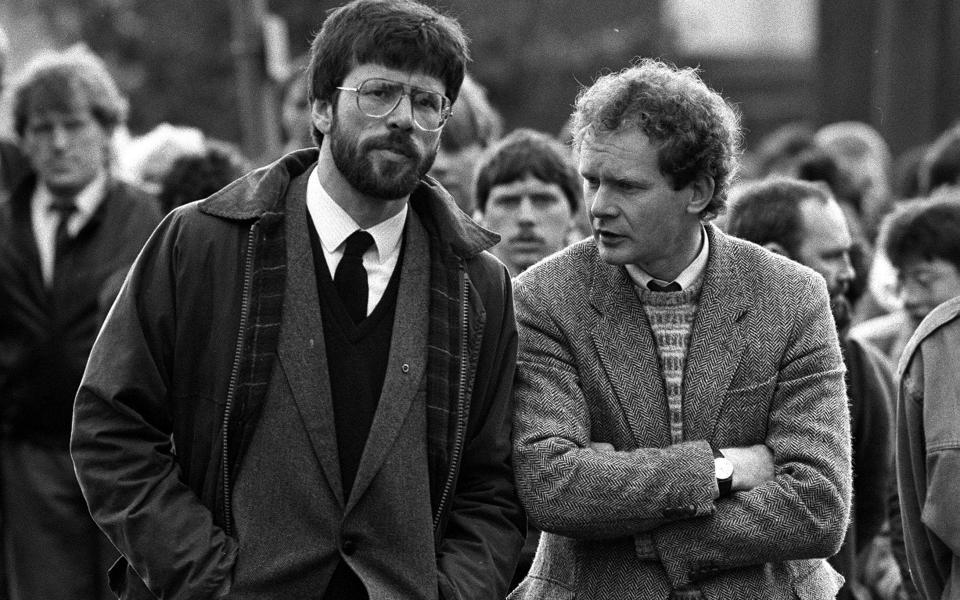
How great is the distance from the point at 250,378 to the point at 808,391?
146 cm

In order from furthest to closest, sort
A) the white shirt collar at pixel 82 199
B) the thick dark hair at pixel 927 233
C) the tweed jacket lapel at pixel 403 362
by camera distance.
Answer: the white shirt collar at pixel 82 199, the thick dark hair at pixel 927 233, the tweed jacket lapel at pixel 403 362

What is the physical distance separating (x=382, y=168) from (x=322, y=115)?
0.28 m

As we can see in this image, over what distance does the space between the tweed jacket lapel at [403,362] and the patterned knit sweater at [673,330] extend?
62 centimetres

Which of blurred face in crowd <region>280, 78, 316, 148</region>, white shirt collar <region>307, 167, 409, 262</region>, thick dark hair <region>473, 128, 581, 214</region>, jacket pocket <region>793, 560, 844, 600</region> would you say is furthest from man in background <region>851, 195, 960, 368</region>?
blurred face in crowd <region>280, 78, 316, 148</region>

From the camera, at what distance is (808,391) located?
4.20 meters

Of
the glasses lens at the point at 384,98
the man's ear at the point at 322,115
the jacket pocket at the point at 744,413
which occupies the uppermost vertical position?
the glasses lens at the point at 384,98

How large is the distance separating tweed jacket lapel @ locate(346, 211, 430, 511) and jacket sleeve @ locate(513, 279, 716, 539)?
0.35 metres

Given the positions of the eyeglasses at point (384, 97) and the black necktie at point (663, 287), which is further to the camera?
the black necktie at point (663, 287)

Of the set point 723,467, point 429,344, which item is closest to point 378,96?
point 429,344

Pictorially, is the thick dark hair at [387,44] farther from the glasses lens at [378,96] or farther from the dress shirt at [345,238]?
the dress shirt at [345,238]

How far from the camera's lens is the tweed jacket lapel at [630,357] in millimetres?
4207

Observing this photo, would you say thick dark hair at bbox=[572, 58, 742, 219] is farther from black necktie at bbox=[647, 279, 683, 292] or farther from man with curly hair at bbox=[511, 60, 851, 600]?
black necktie at bbox=[647, 279, 683, 292]

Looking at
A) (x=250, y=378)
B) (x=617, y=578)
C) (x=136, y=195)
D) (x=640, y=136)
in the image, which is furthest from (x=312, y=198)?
(x=136, y=195)

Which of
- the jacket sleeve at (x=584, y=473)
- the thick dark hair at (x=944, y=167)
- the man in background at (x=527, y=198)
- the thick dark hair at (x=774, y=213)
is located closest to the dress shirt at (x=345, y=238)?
the jacket sleeve at (x=584, y=473)
